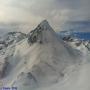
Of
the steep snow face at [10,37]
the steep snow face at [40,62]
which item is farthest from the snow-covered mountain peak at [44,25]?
the steep snow face at [10,37]

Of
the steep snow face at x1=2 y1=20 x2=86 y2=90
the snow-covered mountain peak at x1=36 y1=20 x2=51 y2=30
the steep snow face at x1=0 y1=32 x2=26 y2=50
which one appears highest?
Result: the snow-covered mountain peak at x1=36 y1=20 x2=51 y2=30

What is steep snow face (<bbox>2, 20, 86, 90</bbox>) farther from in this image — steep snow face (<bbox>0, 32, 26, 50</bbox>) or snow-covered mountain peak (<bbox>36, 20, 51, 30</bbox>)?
steep snow face (<bbox>0, 32, 26, 50</bbox>)

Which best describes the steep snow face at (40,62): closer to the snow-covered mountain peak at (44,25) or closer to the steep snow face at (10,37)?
the snow-covered mountain peak at (44,25)

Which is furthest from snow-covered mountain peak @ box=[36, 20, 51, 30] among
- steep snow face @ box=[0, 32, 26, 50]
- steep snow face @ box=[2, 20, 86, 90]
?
steep snow face @ box=[0, 32, 26, 50]

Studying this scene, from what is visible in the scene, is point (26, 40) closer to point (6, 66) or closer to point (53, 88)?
point (6, 66)

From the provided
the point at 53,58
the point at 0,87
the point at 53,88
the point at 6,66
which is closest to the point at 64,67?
the point at 53,58

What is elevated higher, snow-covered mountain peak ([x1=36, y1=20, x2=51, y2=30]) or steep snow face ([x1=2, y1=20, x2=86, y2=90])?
snow-covered mountain peak ([x1=36, y1=20, x2=51, y2=30])

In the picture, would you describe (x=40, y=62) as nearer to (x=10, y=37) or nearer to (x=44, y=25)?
(x=44, y=25)

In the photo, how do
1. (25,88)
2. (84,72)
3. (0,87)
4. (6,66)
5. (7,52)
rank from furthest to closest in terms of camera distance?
(7,52) < (6,66) < (84,72) < (25,88) < (0,87)

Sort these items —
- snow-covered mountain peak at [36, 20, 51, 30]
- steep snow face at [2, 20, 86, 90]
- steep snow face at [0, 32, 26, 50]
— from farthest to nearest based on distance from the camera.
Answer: steep snow face at [0, 32, 26, 50] → snow-covered mountain peak at [36, 20, 51, 30] → steep snow face at [2, 20, 86, 90]
